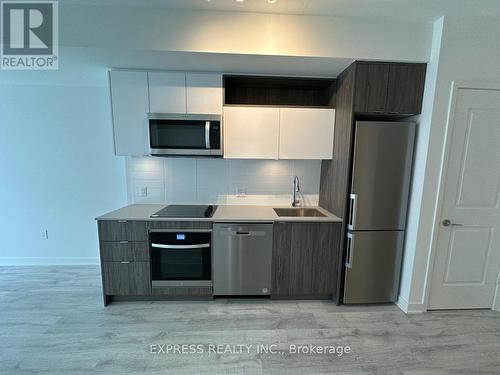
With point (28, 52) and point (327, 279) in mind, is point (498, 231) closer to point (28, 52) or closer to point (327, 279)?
point (327, 279)

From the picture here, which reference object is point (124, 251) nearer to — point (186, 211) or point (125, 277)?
point (125, 277)

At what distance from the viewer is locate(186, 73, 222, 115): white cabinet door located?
2.23 metres

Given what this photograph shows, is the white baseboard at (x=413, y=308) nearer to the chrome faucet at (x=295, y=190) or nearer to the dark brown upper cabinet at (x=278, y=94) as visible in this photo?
the chrome faucet at (x=295, y=190)

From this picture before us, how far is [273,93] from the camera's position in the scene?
2645 millimetres

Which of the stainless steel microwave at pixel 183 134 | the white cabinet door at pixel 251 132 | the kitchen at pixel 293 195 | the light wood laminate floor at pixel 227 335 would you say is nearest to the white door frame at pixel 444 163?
the kitchen at pixel 293 195

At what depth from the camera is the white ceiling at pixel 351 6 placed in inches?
67.1

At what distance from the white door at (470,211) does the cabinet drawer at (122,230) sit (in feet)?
9.61

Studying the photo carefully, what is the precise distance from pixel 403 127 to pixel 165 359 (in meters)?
2.83

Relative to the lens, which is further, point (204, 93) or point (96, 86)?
point (96, 86)

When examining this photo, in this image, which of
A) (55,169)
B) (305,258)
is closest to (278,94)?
(305,258)

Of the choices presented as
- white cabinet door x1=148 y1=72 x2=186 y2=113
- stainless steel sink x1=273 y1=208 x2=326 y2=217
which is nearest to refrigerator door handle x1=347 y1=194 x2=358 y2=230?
stainless steel sink x1=273 y1=208 x2=326 y2=217

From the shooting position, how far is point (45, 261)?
119 inches

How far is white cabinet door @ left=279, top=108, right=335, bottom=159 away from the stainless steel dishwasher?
0.88 meters

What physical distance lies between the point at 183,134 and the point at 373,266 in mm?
2388
